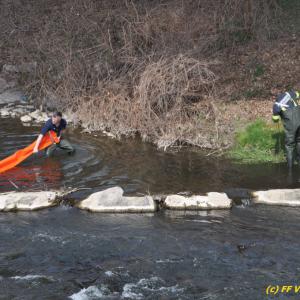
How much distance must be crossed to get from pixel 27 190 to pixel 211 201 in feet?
12.2

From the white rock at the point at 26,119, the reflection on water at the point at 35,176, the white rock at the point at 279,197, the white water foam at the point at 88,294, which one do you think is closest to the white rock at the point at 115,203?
the reflection on water at the point at 35,176

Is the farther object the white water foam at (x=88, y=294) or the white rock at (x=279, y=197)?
the white rock at (x=279, y=197)

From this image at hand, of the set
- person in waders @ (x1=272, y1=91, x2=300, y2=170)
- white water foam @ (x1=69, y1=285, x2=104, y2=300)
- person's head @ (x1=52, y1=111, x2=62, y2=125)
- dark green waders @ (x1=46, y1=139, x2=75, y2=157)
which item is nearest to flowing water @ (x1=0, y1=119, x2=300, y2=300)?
white water foam @ (x1=69, y1=285, x2=104, y2=300)

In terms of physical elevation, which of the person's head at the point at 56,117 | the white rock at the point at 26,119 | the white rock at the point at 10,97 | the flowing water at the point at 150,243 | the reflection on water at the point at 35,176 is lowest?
the flowing water at the point at 150,243

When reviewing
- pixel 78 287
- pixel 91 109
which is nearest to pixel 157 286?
pixel 78 287

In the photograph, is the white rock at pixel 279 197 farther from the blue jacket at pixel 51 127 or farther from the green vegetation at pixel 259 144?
the blue jacket at pixel 51 127

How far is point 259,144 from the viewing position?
12250 mm

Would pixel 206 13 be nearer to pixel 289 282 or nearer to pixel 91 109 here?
pixel 91 109

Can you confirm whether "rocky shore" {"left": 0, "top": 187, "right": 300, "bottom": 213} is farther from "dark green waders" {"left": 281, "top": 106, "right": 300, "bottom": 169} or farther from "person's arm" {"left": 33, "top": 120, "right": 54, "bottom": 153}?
"person's arm" {"left": 33, "top": 120, "right": 54, "bottom": 153}

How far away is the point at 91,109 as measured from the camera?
15.3m

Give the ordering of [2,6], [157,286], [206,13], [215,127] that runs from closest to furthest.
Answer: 1. [157,286]
2. [215,127]
3. [206,13]
4. [2,6]

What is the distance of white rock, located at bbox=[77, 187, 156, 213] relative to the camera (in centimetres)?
892

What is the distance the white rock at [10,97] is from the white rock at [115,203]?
11050 mm

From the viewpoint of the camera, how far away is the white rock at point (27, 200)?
9.06m
